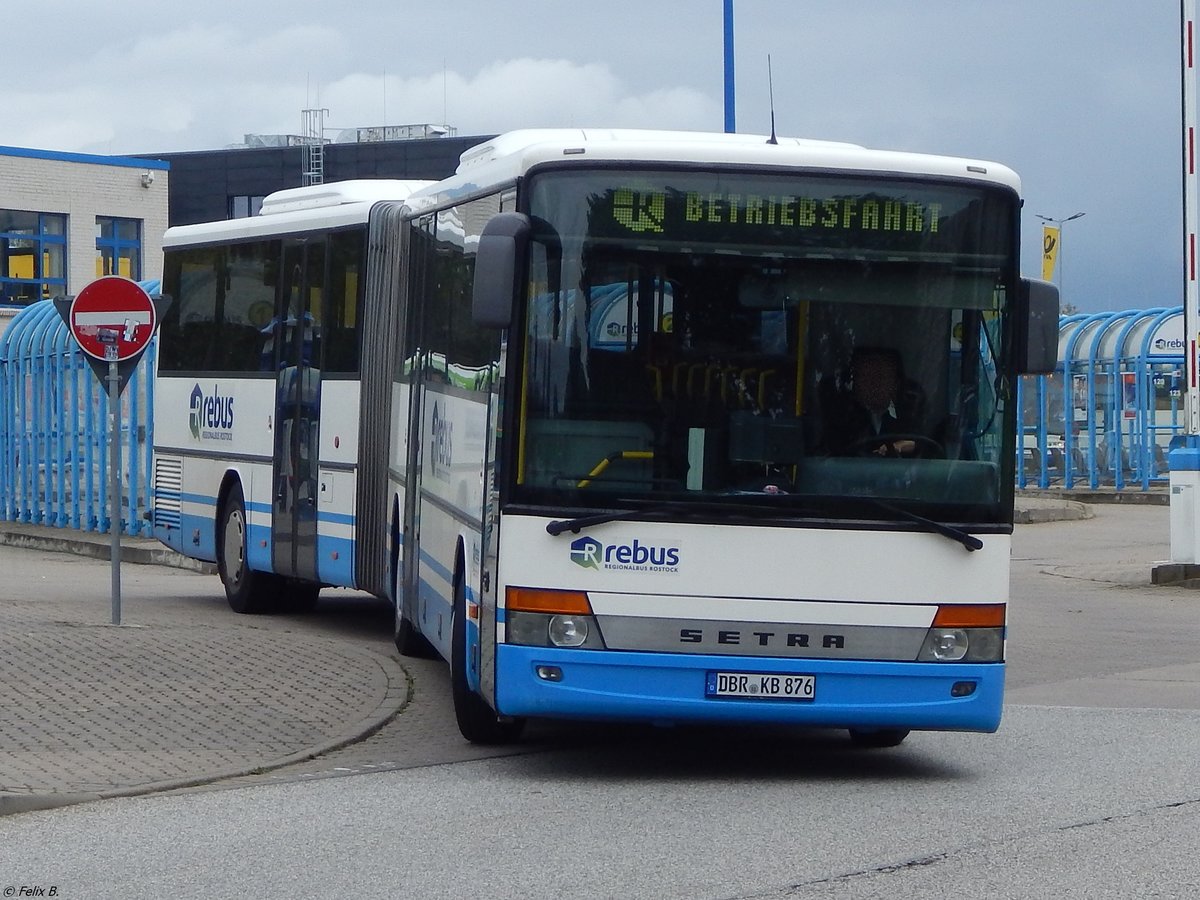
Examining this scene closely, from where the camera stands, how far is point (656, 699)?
9.06m

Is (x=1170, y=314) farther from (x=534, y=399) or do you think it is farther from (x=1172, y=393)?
(x=534, y=399)

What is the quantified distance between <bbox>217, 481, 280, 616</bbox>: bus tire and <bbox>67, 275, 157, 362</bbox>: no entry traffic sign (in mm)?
2253

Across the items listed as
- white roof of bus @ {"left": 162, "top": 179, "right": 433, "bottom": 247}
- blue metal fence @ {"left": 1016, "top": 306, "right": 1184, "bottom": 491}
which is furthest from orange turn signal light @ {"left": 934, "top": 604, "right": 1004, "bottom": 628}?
blue metal fence @ {"left": 1016, "top": 306, "right": 1184, "bottom": 491}

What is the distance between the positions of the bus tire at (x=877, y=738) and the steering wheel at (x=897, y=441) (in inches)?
72.4

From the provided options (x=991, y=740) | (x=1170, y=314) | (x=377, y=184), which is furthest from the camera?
(x=1170, y=314)

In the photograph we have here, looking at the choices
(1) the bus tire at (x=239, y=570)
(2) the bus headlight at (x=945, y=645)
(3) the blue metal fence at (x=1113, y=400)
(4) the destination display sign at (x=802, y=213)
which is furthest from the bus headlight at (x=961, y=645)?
(3) the blue metal fence at (x=1113, y=400)

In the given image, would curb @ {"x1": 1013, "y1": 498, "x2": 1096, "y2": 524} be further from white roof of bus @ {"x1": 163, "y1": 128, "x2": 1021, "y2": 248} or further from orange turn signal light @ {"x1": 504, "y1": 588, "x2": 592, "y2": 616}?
orange turn signal light @ {"x1": 504, "y1": 588, "x2": 592, "y2": 616}

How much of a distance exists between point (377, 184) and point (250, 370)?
2.04 metres

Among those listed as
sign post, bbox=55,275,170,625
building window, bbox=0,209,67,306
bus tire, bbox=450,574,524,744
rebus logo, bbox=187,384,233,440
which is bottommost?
bus tire, bbox=450,574,524,744

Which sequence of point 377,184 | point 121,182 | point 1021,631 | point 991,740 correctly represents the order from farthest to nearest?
point 121,182
point 1021,631
point 377,184
point 991,740

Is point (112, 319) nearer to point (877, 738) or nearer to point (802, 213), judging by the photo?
point (877, 738)

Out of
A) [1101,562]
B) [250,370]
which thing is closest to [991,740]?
[250,370]

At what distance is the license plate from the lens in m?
9.09

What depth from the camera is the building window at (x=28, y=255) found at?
52.8 metres
